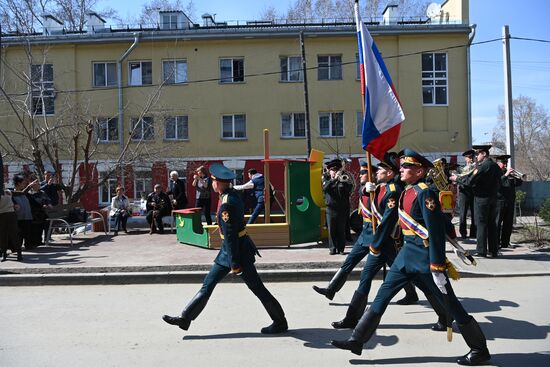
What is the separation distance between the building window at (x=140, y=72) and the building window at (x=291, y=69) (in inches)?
274

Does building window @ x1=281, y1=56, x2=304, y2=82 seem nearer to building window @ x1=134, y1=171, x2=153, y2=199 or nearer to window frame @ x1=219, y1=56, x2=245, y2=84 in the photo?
window frame @ x1=219, y1=56, x2=245, y2=84

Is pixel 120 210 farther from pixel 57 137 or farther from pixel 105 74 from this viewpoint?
pixel 105 74

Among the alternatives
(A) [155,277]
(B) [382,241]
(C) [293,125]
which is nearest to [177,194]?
(A) [155,277]

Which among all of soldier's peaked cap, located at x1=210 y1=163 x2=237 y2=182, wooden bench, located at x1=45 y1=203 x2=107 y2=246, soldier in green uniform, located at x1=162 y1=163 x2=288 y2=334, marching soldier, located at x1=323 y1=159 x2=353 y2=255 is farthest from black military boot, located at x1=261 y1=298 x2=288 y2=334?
wooden bench, located at x1=45 y1=203 x2=107 y2=246

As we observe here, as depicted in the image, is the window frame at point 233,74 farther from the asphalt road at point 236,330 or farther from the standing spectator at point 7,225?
the asphalt road at point 236,330

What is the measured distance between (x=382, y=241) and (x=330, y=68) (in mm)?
24036

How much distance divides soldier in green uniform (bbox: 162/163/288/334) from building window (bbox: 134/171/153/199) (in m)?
22.2

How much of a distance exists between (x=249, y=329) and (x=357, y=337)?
5.29 feet

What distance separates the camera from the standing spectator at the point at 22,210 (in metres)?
11.5

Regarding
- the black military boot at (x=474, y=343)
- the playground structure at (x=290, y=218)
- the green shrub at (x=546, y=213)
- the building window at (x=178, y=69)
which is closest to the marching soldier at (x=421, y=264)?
the black military boot at (x=474, y=343)

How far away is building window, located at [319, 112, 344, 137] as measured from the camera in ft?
93.4

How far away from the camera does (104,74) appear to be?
28953 millimetres

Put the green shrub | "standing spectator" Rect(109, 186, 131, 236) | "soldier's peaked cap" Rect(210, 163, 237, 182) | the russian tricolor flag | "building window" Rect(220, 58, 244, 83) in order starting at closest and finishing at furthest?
"soldier's peaked cap" Rect(210, 163, 237, 182), the russian tricolor flag, the green shrub, "standing spectator" Rect(109, 186, 131, 236), "building window" Rect(220, 58, 244, 83)

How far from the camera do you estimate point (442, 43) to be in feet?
92.3
